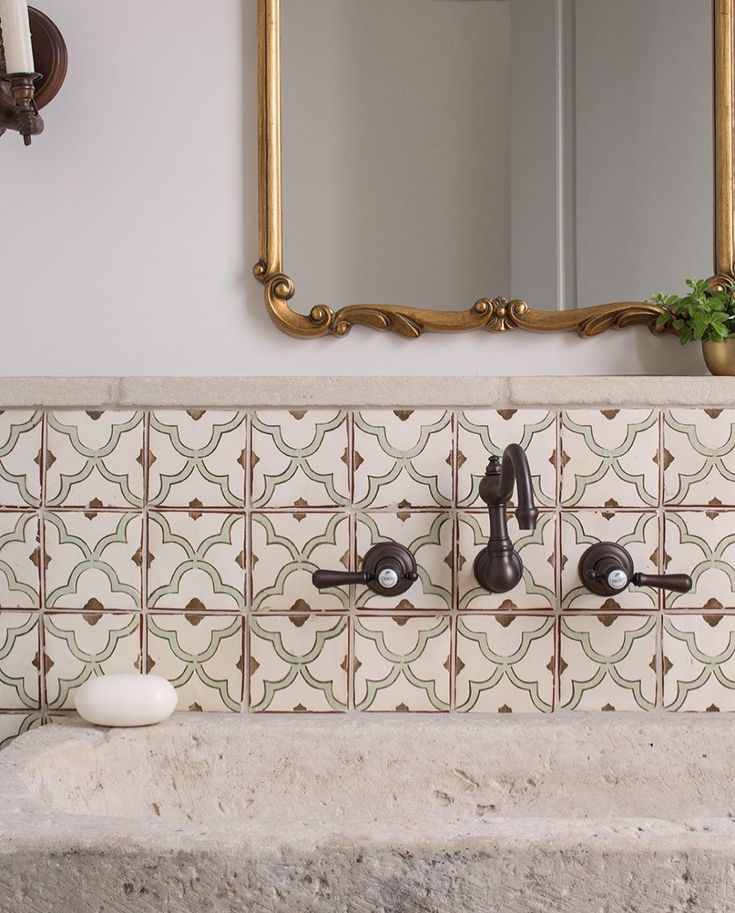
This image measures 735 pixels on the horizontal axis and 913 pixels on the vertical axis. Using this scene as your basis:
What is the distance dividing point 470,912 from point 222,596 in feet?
1.97

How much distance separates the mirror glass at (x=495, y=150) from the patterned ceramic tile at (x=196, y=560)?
337mm

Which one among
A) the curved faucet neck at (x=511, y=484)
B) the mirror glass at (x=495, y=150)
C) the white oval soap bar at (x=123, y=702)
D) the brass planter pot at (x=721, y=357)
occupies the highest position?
the mirror glass at (x=495, y=150)

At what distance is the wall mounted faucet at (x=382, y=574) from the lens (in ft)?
3.81

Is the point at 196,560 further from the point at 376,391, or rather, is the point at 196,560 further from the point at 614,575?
the point at 614,575

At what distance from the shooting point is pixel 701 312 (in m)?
1.21

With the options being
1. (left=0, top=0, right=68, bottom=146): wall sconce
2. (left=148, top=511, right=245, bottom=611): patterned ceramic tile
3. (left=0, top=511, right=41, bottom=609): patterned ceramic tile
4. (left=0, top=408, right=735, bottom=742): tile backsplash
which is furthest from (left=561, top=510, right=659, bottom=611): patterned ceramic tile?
(left=0, top=0, right=68, bottom=146): wall sconce

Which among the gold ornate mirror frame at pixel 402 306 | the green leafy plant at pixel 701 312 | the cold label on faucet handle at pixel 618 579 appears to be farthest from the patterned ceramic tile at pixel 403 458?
the green leafy plant at pixel 701 312

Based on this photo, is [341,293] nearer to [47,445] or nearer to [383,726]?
[47,445]

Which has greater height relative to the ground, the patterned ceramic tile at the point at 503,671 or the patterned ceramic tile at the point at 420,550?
the patterned ceramic tile at the point at 420,550

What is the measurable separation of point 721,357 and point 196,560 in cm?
78

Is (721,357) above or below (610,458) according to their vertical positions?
above

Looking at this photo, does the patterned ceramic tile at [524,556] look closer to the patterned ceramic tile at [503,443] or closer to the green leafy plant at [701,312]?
the patterned ceramic tile at [503,443]

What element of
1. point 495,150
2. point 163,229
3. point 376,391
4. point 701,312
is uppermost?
point 495,150

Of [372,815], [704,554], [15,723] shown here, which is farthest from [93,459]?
[704,554]
